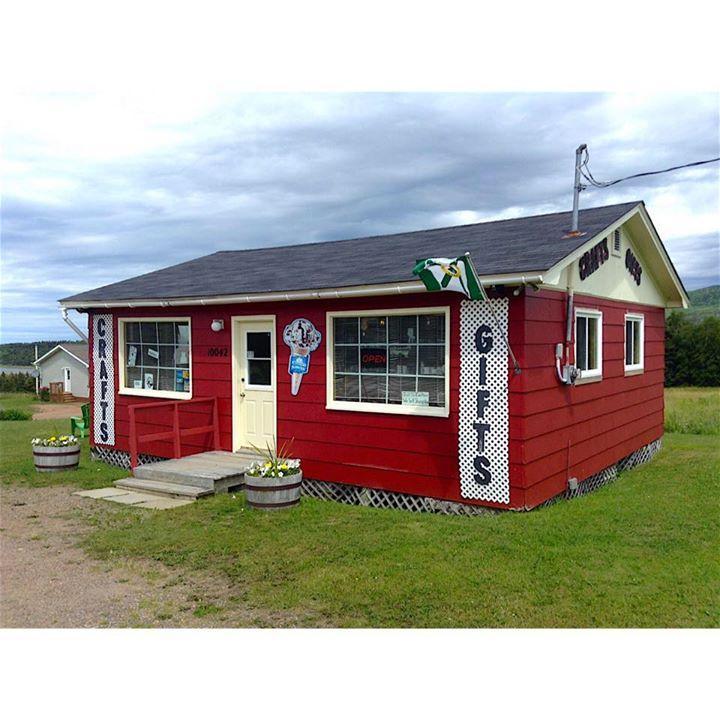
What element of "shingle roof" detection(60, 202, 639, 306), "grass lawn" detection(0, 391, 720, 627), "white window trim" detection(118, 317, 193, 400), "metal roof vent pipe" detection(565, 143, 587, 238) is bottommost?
"grass lawn" detection(0, 391, 720, 627)

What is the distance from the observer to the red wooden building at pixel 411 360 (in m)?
7.14

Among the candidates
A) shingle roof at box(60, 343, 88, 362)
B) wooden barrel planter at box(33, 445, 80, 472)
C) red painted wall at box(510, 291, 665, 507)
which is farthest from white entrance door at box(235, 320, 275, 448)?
shingle roof at box(60, 343, 88, 362)

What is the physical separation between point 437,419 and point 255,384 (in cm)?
306

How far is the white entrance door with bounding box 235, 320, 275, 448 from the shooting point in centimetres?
920

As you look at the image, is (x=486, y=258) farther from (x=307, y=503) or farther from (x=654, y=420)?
(x=654, y=420)

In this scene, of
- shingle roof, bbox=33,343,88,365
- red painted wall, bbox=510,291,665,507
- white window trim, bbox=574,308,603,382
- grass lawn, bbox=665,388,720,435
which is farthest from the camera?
shingle roof, bbox=33,343,88,365

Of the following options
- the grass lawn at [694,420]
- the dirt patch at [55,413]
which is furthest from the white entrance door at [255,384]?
the dirt patch at [55,413]

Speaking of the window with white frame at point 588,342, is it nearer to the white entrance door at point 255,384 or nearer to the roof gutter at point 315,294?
the roof gutter at point 315,294

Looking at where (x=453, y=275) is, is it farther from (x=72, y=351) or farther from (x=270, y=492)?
(x=72, y=351)

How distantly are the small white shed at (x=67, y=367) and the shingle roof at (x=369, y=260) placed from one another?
37.5 m

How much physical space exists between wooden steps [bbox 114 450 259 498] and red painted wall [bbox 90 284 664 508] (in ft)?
1.71

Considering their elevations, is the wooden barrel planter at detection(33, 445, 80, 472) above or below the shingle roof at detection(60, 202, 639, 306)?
below

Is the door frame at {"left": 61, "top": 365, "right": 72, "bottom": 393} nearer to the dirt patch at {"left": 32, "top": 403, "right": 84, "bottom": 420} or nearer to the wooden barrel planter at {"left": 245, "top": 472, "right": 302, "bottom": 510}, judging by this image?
the dirt patch at {"left": 32, "top": 403, "right": 84, "bottom": 420}

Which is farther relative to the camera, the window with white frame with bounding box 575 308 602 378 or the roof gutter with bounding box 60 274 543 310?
the window with white frame with bounding box 575 308 602 378
